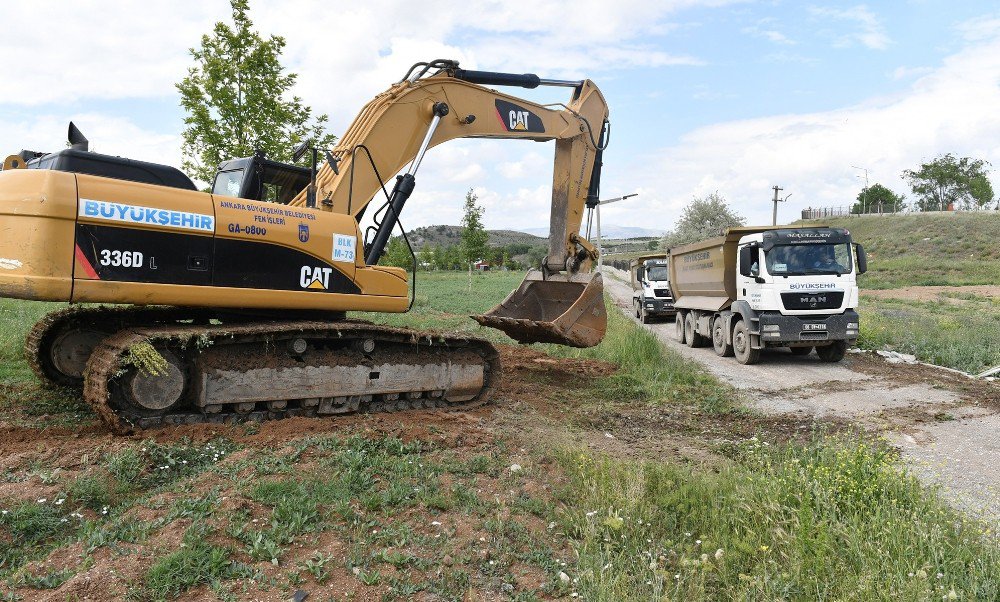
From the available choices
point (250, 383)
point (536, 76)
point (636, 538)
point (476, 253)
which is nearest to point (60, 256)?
→ point (250, 383)

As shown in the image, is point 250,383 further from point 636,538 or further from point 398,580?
point 636,538

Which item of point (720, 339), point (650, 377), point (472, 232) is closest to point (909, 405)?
point (650, 377)

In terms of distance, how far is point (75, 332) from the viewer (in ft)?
24.4

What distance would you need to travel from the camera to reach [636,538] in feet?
13.9

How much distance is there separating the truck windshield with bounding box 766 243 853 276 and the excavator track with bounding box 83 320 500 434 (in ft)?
25.1

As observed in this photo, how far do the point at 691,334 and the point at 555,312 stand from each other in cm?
801

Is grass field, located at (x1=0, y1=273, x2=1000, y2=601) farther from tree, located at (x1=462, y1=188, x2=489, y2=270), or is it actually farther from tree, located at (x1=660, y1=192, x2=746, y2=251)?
tree, located at (x1=660, y1=192, x2=746, y2=251)

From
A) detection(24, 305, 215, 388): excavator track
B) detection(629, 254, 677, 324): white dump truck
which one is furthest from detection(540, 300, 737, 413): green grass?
detection(629, 254, 677, 324): white dump truck

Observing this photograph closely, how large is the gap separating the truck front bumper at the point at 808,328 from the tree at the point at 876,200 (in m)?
77.3

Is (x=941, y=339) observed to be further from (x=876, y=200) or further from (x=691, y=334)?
(x=876, y=200)

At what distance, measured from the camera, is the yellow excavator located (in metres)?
5.29

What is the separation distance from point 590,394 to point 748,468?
12.0 ft

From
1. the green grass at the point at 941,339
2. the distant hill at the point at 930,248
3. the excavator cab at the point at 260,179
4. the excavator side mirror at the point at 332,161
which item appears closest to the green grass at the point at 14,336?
the excavator cab at the point at 260,179

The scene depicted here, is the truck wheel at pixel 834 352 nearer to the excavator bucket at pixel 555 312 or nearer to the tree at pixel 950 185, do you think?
the excavator bucket at pixel 555 312
